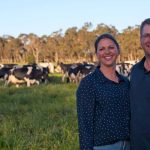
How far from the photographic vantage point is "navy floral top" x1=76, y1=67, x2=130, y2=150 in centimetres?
325

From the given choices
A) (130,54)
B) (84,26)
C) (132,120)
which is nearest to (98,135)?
(132,120)

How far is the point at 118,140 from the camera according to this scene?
328cm

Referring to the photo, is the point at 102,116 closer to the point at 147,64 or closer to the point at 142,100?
the point at 142,100

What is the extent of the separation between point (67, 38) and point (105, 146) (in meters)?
72.9

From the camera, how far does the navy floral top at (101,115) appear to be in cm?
325

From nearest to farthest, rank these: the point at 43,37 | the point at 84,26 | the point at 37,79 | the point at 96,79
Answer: the point at 96,79, the point at 37,79, the point at 84,26, the point at 43,37

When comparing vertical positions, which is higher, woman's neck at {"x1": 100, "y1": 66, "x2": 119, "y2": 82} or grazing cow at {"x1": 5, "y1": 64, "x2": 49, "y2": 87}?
woman's neck at {"x1": 100, "y1": 66, "x2": 119, "y2": 82}

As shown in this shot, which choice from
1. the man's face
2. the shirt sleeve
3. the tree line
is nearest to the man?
the man's face

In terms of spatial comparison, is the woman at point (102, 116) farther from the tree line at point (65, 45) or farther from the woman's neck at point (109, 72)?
the tree line at point (65, 45)

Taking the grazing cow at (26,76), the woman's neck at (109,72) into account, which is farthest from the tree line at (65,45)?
the woman's neck at (109,72)

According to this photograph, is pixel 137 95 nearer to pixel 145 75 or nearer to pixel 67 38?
pixel 145 75

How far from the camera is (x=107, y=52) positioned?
3361 millimetres

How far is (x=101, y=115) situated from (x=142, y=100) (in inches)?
16.0

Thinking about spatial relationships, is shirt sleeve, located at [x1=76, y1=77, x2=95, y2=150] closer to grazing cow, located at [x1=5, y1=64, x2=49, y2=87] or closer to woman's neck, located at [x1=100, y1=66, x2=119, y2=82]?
woman's neck, located at [x1=100, y1=66, x2=119, y2=82]
